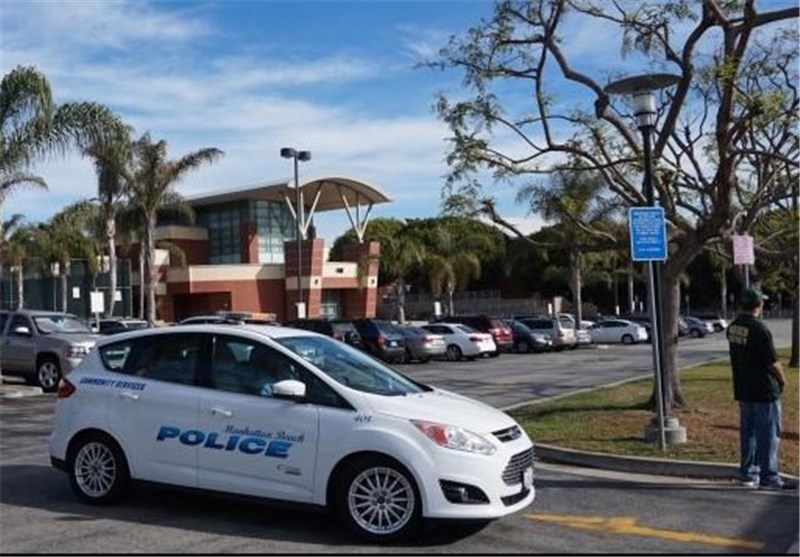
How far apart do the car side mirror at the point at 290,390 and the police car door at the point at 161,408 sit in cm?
83

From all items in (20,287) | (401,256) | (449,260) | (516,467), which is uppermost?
(401,256)

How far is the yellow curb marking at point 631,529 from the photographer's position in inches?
→ 280

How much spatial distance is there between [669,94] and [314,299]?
49.4 m

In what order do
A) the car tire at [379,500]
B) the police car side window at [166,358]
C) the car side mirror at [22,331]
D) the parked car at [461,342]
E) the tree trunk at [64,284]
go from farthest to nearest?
the tree trunk at [64,284] → the parked car at [461,342] → the car side mirror at [22,331] → the police car side window at [166,358] → the car tire at [379,500]

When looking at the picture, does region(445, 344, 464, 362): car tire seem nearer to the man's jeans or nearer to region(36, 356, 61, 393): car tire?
region(36, 356, 61, 393): car tire

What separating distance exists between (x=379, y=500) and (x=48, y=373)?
48.4 feet

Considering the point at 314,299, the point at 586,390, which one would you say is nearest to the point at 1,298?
the point at 314,299

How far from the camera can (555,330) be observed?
4291 centimetres

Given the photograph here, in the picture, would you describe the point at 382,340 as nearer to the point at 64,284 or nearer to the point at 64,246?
the point at 64,246

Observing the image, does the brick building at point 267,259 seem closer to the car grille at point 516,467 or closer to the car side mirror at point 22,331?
the car side mirror at point 22,331

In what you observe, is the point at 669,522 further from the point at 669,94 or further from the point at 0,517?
the point at 669,94

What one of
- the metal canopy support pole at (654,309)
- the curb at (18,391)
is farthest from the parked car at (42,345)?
the metal canopy support pole at (654,309)

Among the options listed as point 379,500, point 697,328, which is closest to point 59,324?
point 379,500

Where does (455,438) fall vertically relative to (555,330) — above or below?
above
